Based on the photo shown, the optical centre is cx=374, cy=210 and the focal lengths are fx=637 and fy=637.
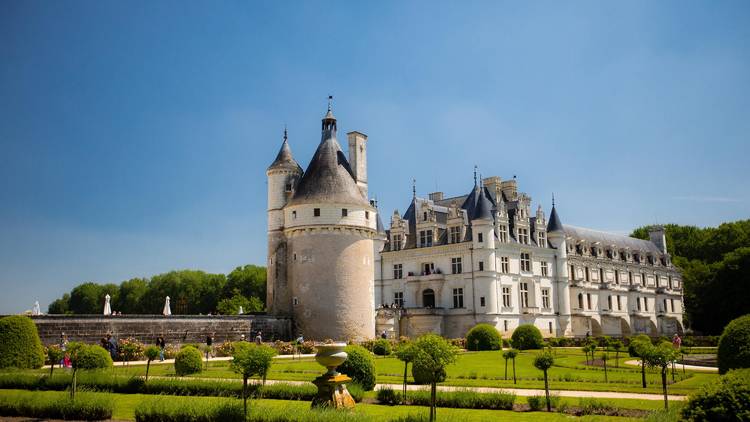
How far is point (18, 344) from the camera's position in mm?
22672

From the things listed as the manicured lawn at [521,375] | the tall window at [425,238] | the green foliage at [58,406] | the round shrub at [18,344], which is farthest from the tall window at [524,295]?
the green foliage at [58,406]

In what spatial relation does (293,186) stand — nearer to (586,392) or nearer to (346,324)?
(346,324)

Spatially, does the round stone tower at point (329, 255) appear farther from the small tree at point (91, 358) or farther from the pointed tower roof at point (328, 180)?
the small tree at point (91, 358)

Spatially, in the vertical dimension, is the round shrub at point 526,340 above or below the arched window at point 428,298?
below

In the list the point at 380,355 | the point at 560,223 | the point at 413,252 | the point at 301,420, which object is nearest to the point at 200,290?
the point at 413,252

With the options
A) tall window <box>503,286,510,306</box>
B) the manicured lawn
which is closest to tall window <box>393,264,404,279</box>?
tall window <box>503,286,510,306</box>

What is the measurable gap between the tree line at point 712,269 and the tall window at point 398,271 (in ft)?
96.3

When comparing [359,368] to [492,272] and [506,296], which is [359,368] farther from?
[506,296]

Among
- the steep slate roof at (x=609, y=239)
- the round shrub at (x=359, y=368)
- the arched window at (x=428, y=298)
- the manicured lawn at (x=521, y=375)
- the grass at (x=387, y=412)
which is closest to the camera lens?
the grass at (x=387, y=412)

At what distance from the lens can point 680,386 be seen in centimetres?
1894

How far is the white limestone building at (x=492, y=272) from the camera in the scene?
4772cm

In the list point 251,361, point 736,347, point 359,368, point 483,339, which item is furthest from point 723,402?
point 483,339

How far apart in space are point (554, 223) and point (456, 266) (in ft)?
39.1

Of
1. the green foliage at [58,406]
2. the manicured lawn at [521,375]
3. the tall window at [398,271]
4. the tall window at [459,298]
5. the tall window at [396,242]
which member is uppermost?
the tall window at [396,242]
